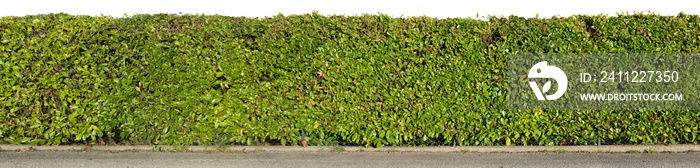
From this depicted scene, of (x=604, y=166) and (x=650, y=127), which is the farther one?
(x=650, y=127)

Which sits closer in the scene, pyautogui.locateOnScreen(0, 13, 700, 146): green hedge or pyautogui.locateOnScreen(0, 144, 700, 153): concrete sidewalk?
pyautogui.locateOnScreen(0, 13, 700, 146): green hedge

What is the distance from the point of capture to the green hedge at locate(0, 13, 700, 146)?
18.9 feet

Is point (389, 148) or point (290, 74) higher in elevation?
point (290, 74)

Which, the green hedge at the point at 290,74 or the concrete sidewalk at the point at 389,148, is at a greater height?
the green hedge at the point at 290,74

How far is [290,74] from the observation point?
5.76 meters

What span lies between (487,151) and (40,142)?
633 centimetres

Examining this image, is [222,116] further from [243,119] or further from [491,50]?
[491,50]

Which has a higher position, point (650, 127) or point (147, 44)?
point (147, 44)

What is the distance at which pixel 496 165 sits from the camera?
545 cm

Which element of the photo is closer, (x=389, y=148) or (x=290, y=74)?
(x=290, y=74)

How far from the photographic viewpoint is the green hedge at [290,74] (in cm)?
575

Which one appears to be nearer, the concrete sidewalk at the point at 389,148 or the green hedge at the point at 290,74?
the green hedge at the point at 290,74

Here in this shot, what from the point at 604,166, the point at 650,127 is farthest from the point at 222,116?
the point at 650,127

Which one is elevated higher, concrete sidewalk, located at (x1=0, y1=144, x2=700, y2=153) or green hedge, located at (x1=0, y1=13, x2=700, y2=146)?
green hedge, located at (x1=0, y1=13, x2=700, y2=146)
